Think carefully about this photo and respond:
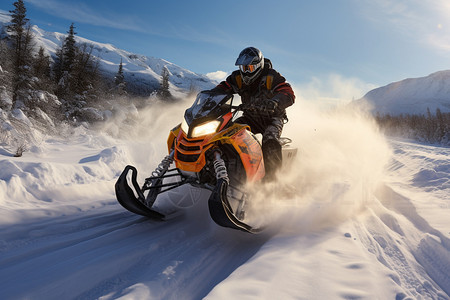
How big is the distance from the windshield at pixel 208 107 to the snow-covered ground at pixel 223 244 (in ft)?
4.33

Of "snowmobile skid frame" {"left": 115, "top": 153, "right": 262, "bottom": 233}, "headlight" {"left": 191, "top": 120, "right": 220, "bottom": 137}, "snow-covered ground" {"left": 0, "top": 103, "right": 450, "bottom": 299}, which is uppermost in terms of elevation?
"headlight" {"left": 191, "top": 120, "right": 220, "bottom": 137}

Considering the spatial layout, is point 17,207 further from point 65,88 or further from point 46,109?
point 65,88

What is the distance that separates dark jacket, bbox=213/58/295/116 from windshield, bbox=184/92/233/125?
53 centimetres

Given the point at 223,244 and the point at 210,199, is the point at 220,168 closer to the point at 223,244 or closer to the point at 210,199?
the point at 210,199

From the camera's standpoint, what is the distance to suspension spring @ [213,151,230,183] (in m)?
2.79

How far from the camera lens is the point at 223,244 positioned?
2.86 meters

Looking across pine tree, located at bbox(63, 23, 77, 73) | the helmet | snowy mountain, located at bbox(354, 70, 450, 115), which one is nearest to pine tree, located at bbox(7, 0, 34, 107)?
pine tree, located at bbox(63, 23, 77, 73)

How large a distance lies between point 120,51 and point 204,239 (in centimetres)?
12611

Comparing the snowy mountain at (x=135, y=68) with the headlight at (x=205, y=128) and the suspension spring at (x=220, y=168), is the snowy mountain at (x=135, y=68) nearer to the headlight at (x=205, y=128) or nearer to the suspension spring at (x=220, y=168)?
the headlight at (x=205, y=128)

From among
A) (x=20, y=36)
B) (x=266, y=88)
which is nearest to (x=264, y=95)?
(x=266, y=88)

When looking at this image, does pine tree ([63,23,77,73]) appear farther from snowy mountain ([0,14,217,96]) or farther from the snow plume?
the snow plume

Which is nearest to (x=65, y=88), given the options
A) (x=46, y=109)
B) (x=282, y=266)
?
(x=46, y=109)

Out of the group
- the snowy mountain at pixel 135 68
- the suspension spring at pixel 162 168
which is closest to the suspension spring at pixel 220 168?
the suspension spring at pixel 162 168

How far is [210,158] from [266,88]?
1.76 meters
